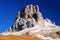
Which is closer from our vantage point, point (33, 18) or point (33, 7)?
point (33, 18)

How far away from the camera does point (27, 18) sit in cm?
17988

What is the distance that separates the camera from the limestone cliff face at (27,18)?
16900 cm

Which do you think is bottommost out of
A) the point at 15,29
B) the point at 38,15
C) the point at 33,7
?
the point at 15,29

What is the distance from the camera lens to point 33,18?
17662cm

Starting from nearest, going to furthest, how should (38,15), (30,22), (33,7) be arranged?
(30,22)
(38,15)
(33,7)

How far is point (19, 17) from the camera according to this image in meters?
189

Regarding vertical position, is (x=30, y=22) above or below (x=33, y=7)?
below

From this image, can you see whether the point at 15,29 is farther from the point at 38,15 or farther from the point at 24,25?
the point at 38,15

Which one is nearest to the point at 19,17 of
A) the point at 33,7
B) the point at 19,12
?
the point at 19,12

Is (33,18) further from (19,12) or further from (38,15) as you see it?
(19,12)

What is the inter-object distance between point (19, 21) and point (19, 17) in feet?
26.6

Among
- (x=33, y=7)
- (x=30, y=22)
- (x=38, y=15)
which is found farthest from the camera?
(x=33, y=7)

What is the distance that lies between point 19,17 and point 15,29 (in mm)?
17182

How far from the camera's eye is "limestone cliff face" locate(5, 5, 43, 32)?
169 m
